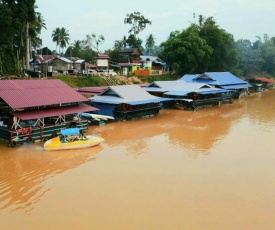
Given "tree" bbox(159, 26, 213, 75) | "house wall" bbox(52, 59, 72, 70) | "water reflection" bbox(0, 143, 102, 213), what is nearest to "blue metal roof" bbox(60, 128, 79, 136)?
"water reflection" bbox(0, 143, 102, 213)

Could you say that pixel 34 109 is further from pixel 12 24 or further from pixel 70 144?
pixel 12 24

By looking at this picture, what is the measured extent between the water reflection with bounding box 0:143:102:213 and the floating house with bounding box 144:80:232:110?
18.8 metres

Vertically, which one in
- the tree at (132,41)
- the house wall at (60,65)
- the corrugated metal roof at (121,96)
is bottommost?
→ the corrugated metal roof at (121,96)

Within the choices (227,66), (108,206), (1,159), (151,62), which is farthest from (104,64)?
(108,206)

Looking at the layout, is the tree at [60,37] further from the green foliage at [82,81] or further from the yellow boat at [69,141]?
the yellow boat at [69,141]

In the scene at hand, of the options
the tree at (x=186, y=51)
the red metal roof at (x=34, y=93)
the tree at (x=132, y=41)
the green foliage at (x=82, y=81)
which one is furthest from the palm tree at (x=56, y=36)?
the red metal roof at (x=34, y=93)

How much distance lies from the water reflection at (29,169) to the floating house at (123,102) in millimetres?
9007

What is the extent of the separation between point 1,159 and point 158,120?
16.2 m

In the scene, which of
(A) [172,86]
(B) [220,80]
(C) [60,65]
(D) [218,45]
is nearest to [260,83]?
(D) [218,45]

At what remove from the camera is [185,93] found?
3669 centimetres

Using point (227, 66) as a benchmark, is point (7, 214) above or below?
below

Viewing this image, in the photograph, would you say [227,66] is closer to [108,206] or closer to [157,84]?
[157,84]

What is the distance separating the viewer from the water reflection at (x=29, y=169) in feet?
43.0

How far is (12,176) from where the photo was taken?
15.5 m
